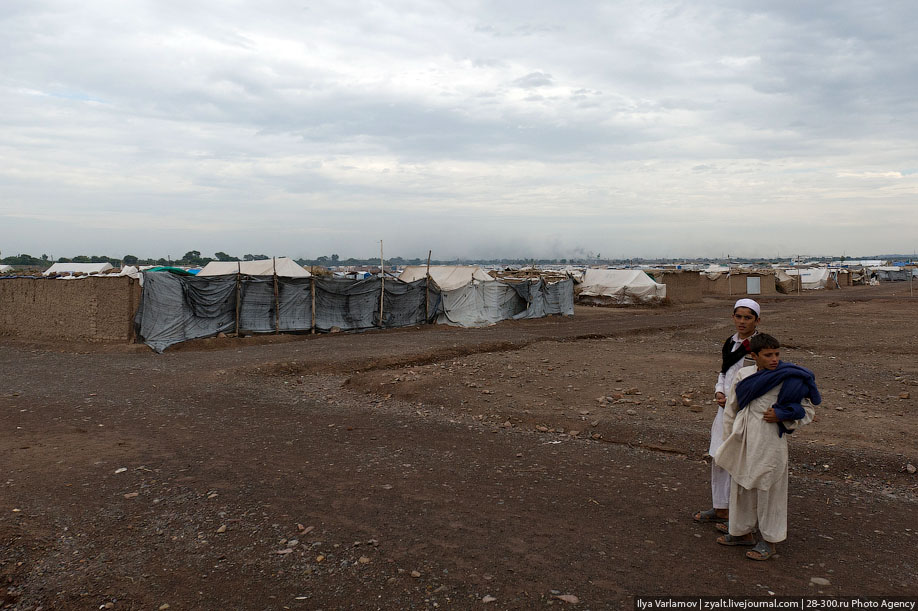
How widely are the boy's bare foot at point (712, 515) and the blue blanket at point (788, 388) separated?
0.81 metres

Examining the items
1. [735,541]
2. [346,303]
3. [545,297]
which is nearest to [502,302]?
[545,297]

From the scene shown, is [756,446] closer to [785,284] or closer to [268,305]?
[268,305]

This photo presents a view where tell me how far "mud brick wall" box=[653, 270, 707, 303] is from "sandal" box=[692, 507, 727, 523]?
3157 cm

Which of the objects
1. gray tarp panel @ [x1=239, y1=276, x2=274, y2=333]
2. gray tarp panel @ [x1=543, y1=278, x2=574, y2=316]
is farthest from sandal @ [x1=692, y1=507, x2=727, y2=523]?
gray tarp panel @ [x1=543, y1=278, x2=574, y2=316]

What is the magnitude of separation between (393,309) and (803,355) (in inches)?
466

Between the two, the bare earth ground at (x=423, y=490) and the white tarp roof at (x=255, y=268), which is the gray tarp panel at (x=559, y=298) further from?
the bare earth ground at (x=423, y=490)

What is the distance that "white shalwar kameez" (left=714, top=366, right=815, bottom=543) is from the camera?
149 inches

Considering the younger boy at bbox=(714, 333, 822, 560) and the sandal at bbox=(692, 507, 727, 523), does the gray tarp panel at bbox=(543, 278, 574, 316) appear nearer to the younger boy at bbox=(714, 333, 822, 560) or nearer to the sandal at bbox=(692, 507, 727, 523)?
the sandal at bbox=(692, 507, 727, 523)

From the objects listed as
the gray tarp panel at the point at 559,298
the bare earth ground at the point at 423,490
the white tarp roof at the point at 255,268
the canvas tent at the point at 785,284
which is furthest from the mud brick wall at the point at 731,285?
the bare earth ground at the point at 423,490

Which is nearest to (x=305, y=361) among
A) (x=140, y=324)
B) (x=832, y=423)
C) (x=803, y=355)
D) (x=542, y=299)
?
(x=140, y=324)

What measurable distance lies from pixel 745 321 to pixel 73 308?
52.2 ft

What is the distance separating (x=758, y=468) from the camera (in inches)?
150

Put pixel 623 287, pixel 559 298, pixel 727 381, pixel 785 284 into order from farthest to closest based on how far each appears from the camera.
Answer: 1. pixel 785 284
2. pixel 623 287
3. pixel 559 298
4. pixel 727 381

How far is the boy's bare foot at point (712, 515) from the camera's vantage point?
4312 mm
